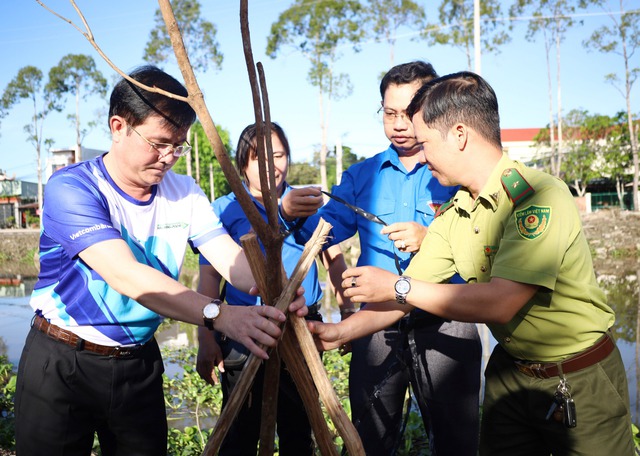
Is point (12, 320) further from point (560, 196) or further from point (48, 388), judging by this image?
point (560, 196)

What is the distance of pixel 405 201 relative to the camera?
102 inches

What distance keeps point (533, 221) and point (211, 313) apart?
3.39 feet

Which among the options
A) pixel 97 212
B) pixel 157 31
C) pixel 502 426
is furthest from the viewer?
pixel 157 31

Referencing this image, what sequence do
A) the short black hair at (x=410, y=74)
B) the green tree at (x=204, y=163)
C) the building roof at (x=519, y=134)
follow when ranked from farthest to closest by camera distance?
the building roof at (x=519, y=134) → the green tree at (x=204, y=163) → the short black hair at (x=410, y=74)

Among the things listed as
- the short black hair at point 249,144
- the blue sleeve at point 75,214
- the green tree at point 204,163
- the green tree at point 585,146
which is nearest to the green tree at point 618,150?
the green tree at point 585,146

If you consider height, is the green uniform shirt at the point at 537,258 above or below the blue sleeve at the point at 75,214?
below

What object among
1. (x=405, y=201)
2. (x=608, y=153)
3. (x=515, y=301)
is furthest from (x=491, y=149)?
(x=608, y=153)

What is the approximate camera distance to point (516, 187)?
1.81 meters

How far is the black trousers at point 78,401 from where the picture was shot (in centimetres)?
196

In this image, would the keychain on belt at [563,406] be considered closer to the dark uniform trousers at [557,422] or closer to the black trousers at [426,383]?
the dark uniform trousers at [557,422]

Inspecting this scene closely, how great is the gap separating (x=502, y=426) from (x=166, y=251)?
1.44 m

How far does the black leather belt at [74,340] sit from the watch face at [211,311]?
57cm

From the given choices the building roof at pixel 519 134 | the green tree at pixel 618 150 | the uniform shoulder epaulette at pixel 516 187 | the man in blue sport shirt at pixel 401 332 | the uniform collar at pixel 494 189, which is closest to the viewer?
the uniform shoulder epaulette at pixel 516 187

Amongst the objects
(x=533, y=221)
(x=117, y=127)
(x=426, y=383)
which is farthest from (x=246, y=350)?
(x=533, y=221)
